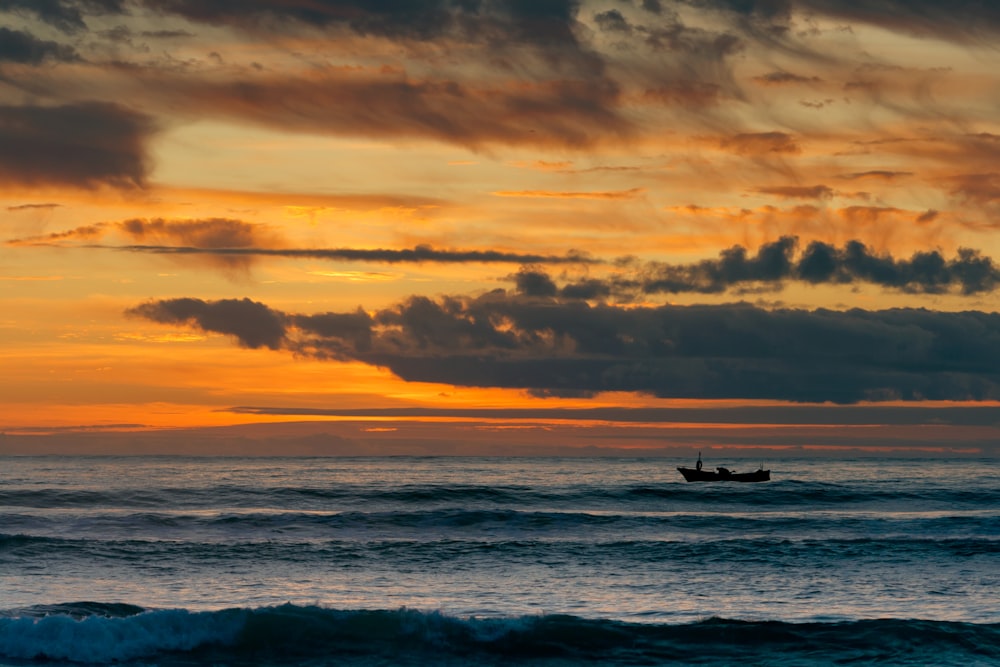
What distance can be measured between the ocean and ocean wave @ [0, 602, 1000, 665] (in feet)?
0.17

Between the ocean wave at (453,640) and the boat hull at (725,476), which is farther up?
the ocean wave at (453,640)

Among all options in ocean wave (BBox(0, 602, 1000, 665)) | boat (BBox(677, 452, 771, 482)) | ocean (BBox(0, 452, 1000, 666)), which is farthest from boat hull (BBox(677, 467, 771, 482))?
ocean wave (BBox(0, 602, 1000, 665))

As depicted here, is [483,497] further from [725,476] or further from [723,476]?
[725,476]

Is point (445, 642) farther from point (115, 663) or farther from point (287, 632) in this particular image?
point (115, 663)

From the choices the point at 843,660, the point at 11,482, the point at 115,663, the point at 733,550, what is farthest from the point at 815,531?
the point at 11,482

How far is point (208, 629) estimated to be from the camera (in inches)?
894

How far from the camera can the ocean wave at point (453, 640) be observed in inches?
850

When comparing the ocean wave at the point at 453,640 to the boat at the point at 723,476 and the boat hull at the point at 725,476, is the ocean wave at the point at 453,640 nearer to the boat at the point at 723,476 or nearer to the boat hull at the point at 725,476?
the boat at the point at 723,476

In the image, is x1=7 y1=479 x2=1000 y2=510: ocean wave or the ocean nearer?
the ocean

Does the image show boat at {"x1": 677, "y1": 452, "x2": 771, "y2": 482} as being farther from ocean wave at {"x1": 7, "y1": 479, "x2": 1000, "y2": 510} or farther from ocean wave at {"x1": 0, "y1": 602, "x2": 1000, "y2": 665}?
ocean wave at {"x1": 0, "y1": 602, "x2": 1000, "y2": 665}

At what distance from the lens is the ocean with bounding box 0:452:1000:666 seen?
22.2m

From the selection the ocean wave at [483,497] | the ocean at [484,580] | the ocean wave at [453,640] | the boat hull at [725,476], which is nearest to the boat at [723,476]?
the boat hull at [725,476]

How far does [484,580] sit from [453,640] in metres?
10.2

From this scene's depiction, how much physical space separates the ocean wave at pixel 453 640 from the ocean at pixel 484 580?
0.05 meters
